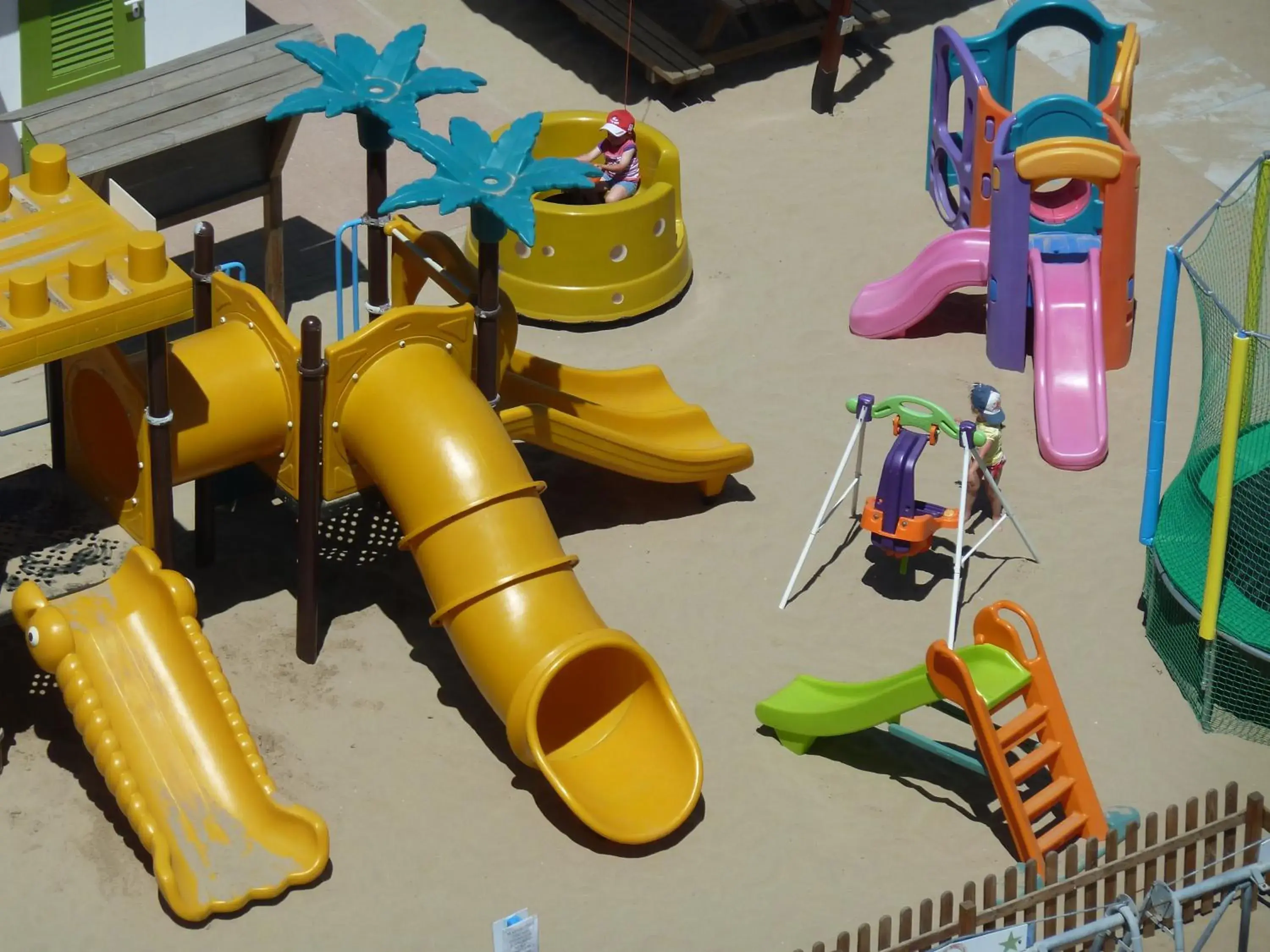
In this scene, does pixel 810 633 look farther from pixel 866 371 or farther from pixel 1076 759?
pixel 866 371

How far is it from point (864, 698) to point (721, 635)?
4.11 ft

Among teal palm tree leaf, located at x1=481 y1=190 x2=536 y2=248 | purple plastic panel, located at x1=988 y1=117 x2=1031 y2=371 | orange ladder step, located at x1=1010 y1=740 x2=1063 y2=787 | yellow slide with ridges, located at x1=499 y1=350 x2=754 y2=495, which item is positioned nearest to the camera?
orange ladder step, located at x1=1010 y1=740 x2=1063 y2=787

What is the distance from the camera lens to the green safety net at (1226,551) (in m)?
10.6

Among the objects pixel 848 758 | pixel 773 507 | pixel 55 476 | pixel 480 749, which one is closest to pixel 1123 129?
pixel 773 507

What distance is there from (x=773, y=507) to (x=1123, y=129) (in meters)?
4.09

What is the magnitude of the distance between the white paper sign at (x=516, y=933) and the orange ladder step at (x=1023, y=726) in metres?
2.42

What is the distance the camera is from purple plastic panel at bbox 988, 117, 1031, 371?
42.1 ft

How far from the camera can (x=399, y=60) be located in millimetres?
10820

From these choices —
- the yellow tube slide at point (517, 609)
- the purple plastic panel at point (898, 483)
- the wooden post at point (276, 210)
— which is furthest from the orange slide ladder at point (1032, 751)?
the wooden post at point (276, 210)

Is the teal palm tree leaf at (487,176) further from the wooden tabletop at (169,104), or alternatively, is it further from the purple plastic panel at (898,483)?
the wooden tabletop at (169,104)

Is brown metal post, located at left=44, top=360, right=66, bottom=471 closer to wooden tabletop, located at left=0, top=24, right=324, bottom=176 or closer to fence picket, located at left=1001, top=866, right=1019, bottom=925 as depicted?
wooden tabletop, located at left=0, top=24, right=324, bottom=176

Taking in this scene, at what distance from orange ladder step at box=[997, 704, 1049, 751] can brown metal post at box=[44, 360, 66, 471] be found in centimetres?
497

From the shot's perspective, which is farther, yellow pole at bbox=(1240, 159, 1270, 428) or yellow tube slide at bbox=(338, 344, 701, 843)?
yellow pole at bbox=(1240, 159, 1270, 428)

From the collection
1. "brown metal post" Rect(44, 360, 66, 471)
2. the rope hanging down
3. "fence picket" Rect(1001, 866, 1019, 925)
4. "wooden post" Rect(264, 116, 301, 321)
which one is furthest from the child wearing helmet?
the rope hanging down
